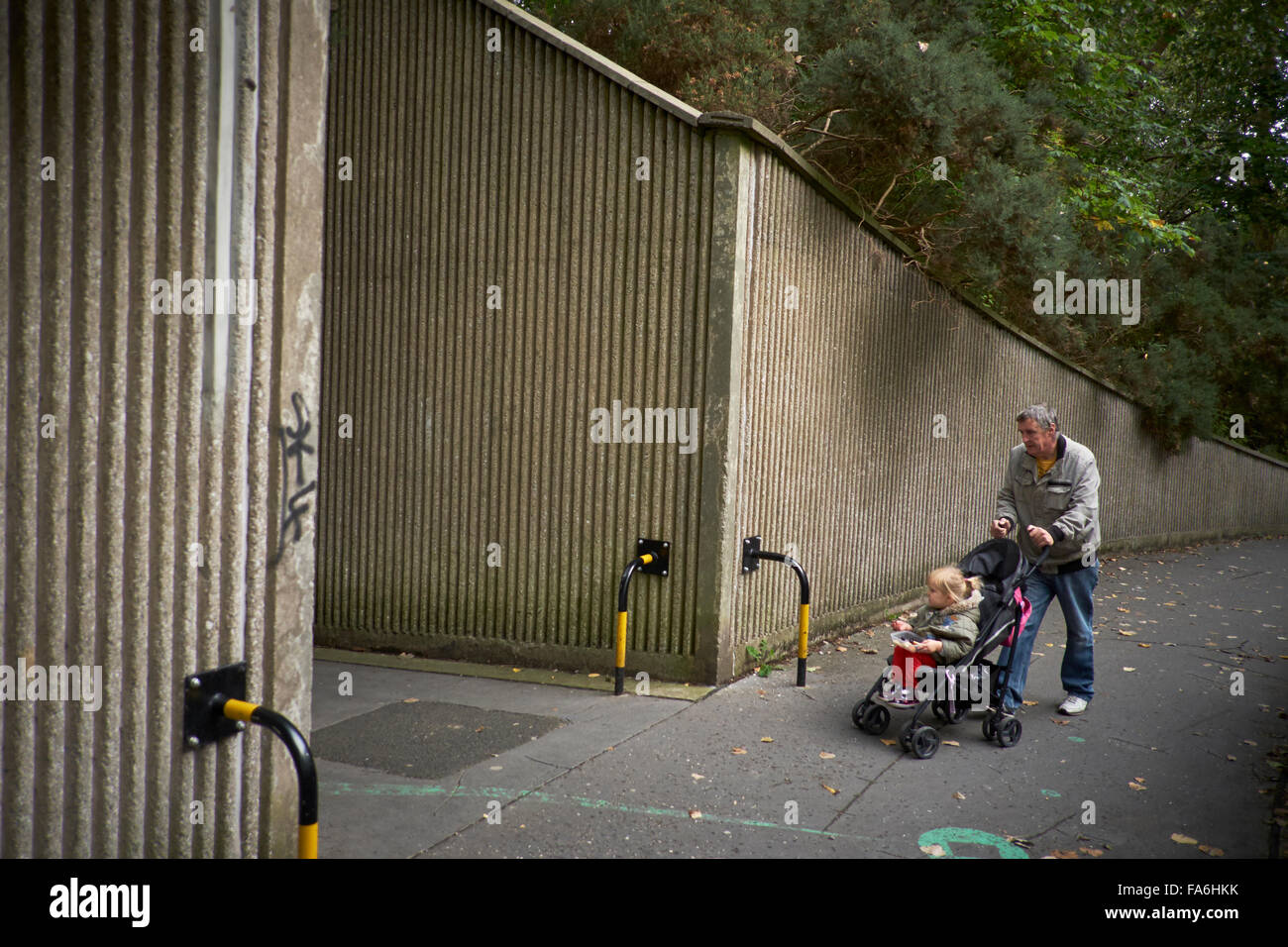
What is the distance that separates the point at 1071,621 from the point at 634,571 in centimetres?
311

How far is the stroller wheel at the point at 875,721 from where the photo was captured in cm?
673

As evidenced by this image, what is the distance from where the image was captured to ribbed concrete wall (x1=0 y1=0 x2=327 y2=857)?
311 cm

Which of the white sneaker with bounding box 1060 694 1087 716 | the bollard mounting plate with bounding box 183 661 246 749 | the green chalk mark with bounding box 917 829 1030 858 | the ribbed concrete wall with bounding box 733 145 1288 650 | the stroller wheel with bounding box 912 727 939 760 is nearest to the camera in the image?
the bollard mounting plate with bounding box 183 661 246 749

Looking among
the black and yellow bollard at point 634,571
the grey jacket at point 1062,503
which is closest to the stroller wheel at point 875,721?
the grey jacket at point 1062,503

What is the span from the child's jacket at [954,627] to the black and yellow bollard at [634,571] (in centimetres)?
202

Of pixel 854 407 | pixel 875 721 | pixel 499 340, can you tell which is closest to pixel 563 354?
pixel 499 340

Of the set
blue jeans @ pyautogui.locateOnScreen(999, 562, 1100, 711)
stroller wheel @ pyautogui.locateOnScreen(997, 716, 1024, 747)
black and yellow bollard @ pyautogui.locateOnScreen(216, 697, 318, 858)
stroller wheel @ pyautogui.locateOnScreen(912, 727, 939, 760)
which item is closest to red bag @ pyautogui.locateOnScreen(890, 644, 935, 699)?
stroller wheel @ pyautogui.locateOnScreen(912, 727, 939, 760)

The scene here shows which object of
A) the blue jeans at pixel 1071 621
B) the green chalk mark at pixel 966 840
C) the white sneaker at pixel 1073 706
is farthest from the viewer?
the white sneaker at pixel 1073 706

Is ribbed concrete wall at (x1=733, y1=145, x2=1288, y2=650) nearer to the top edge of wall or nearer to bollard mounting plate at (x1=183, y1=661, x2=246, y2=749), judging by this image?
the top edge of wall

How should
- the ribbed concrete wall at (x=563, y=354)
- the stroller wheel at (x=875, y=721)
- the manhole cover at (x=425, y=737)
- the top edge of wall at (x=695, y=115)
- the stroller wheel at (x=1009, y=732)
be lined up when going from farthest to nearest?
the ribbed concrete wall at (x=563, y=354)
the top edge of wall at (x=695, y=115)
the stroller wheel at (x=875, y=721)
the stroller wheel at (x=1009, y=732)
the manhole cover at (x=425, y=737)

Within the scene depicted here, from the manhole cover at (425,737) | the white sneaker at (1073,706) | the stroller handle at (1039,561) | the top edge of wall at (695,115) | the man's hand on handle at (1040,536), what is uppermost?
the top edge of wall at (695,115)

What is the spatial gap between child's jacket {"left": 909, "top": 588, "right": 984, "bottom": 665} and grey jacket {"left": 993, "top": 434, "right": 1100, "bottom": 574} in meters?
0.92

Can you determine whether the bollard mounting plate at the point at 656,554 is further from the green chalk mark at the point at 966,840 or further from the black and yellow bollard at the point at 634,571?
the green chalk mark at the point at 966,840
